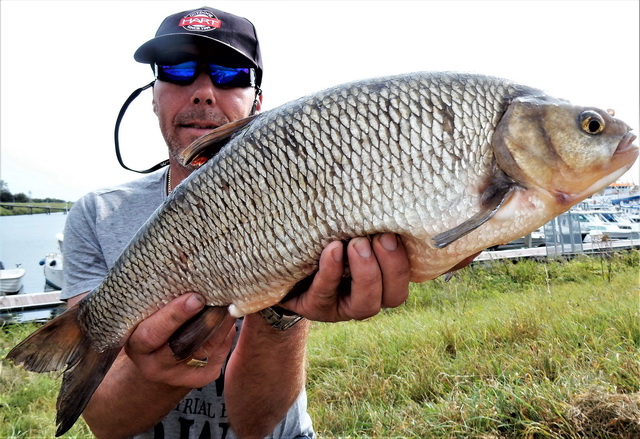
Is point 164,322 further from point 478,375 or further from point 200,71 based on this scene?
point 478,375

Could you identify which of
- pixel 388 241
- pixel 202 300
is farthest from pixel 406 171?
pixel 202 300

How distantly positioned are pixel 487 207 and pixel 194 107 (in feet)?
5.58

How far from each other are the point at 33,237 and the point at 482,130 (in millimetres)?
103864

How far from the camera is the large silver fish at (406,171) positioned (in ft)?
4.47

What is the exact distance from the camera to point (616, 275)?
626 cm

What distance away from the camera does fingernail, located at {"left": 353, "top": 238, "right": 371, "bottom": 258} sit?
4.82 feet

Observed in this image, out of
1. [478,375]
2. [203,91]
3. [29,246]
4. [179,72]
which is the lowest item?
[29,246]

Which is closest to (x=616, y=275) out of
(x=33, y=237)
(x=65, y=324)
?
(x=65, y=324)

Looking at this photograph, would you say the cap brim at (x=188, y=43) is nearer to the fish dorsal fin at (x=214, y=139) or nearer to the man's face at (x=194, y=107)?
the man's face at (x=194, y=107)

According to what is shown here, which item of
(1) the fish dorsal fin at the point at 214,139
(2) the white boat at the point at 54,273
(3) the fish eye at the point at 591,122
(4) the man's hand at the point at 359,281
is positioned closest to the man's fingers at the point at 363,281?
(4) the man's hand at the point at 359,281

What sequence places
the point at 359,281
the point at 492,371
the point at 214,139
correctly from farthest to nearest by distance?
1. the point at 492,371
2. the point at 214,139
3. the point at 359,281

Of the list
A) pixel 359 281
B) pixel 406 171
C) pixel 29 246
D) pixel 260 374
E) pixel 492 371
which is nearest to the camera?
pixel 406 171

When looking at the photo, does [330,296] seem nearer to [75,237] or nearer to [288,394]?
[288,394]

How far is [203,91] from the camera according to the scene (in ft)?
8.09
